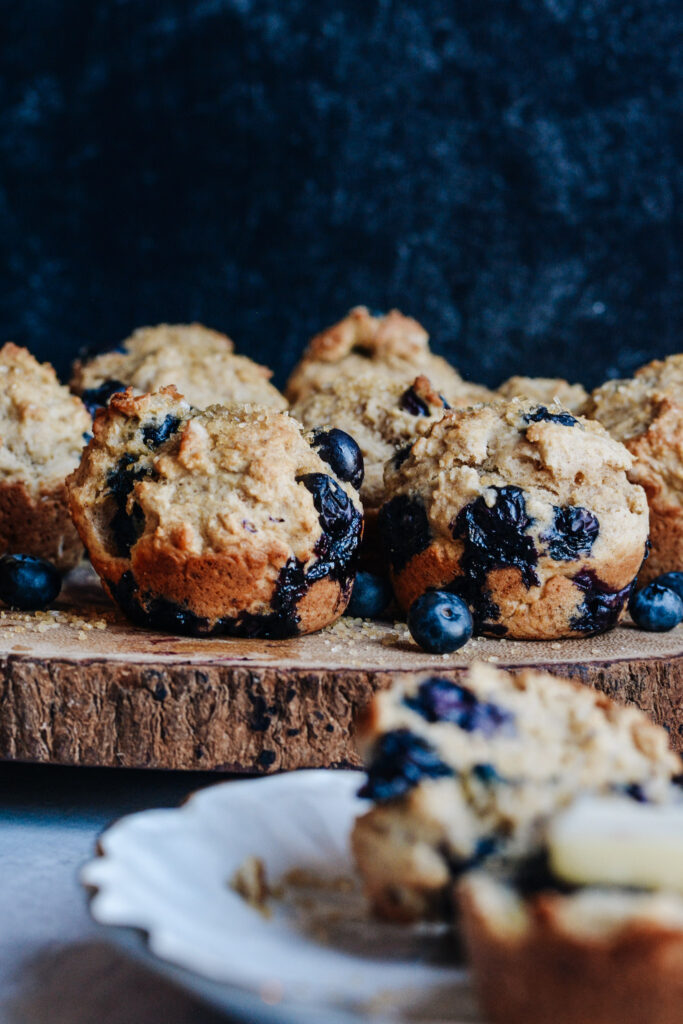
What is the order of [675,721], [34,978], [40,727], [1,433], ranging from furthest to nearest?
[1,433] → [675,721] → [40,727] → [34,978]

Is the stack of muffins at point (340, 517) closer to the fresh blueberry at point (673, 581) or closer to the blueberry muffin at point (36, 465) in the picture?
the fresh blueberry at point (673, 581)

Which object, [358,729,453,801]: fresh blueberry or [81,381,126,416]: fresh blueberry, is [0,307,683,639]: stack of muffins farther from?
[358,729,453,801]: fresh blueberry

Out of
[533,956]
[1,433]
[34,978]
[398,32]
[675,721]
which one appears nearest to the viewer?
[533,956]

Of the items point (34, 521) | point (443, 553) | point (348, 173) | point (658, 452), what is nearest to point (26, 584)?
point (34, 521)

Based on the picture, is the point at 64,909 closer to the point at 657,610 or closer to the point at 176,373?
the point at 657,610

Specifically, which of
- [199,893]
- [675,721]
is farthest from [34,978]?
[675,721]

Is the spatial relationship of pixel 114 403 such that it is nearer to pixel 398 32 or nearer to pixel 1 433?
pixel 1 433

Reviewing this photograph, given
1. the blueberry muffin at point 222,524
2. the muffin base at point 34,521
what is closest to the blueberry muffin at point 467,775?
the blueberry muffin at point 222,524

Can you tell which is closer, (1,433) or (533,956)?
(533,956)
